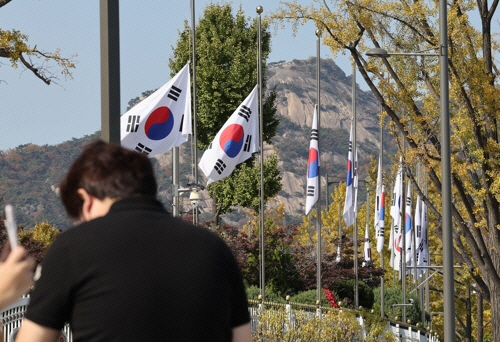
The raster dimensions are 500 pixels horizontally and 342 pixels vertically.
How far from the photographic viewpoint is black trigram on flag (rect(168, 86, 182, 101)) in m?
17.1

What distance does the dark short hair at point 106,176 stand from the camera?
324 centimetres

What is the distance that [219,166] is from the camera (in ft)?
68.6

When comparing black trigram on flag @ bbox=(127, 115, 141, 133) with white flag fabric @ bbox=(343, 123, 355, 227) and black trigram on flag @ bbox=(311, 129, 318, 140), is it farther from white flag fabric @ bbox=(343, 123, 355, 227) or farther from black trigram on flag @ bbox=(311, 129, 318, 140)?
white flag fabric @ bbox=(343, 123, 355, 227)

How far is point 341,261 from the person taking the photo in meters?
43.7

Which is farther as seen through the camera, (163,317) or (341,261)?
(341,261)

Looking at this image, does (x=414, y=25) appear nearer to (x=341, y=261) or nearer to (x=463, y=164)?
(x=463, y=164)

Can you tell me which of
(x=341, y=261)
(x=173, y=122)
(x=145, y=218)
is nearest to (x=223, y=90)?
(x=341, y=261)

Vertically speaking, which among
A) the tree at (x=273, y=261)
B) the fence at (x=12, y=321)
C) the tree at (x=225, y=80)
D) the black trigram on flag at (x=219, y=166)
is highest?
the tree at (x=225, y=80)

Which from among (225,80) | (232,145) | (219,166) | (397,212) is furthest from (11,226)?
(225,80)

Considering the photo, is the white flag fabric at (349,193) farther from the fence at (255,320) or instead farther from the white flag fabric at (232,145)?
the white flag fabric at (232,145)

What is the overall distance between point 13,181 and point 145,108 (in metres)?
127

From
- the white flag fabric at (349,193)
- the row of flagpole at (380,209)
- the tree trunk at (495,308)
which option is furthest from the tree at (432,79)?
the white flag fabric at (349,193)

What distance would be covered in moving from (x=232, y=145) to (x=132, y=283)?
18.5 m

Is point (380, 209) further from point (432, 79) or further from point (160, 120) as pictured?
point (160, 120)
